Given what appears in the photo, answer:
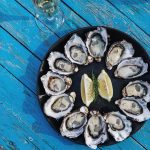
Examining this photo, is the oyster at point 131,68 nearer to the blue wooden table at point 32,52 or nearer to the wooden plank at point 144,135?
the blue wooden table at point 32,52

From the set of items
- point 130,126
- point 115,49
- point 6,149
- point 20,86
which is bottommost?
point 6,149

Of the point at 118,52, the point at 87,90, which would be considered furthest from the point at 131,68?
the point at 87,90

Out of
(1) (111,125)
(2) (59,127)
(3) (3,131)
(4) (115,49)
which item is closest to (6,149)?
(3) (3,131)

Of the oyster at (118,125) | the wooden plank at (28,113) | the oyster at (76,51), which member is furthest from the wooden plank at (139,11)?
the wooden plank at (28,113)

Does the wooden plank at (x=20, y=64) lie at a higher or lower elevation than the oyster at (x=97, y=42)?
lower

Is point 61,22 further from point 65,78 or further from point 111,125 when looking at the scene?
point 111,125

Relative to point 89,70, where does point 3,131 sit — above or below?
below

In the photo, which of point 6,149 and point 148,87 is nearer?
point 148,87
